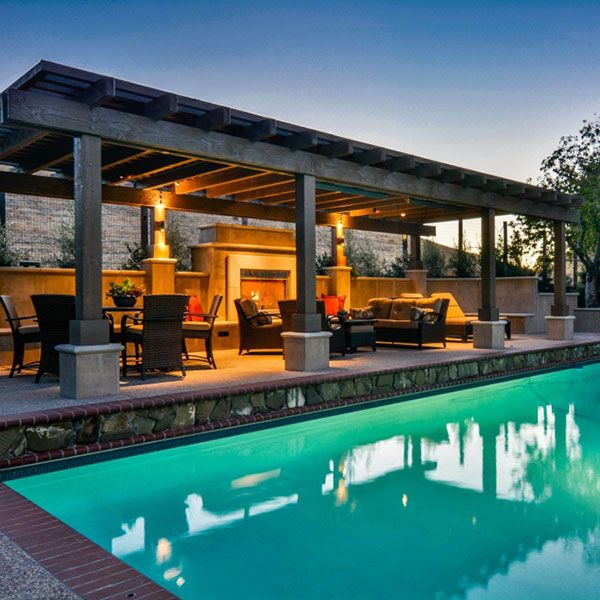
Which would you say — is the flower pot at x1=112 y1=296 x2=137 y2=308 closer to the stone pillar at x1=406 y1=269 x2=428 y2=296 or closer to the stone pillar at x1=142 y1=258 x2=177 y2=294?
the stone pillar at x1=142 y1=258 x2=177 y2=294

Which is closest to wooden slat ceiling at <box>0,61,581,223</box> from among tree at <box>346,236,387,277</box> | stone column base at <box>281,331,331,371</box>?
stone column base at <box>281,331,331,371</box>

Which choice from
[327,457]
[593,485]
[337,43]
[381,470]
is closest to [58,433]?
[327,457]

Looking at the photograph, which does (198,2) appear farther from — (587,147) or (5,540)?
(587,147)

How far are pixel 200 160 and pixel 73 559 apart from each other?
6.52 m

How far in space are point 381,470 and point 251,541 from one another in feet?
6.07

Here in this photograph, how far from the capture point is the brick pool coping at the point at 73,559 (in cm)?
244

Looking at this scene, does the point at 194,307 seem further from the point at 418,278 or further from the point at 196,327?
the point at 418,278

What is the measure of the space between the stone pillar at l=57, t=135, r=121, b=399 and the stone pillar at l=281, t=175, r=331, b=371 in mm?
2530

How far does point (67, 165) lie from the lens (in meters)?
8.96

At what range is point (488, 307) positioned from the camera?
1092cm

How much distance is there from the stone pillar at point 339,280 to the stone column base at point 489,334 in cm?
404

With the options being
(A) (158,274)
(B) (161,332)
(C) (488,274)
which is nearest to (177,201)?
(A) (158,274)

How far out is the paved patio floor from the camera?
5770 mm

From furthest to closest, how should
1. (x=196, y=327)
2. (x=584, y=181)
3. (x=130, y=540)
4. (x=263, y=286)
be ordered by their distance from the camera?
(x=584, y=181)
(x=263, y=286)
(x=196, y=327)
(x=130, y=540)
